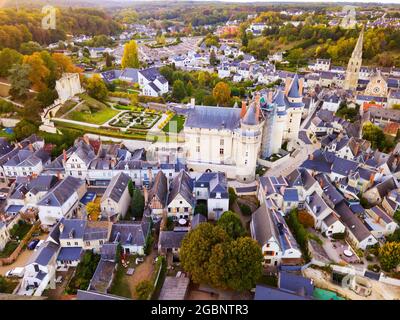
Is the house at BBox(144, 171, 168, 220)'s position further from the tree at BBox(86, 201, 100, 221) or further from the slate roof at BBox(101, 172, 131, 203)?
the tree at BBox(86, 201, 100, 221)

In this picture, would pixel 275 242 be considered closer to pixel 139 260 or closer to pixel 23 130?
pixel 139 260

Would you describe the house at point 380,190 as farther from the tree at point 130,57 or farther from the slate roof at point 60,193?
the tree at point 130,57

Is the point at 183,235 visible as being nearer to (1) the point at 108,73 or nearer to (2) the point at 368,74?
(1) the point at 108,73

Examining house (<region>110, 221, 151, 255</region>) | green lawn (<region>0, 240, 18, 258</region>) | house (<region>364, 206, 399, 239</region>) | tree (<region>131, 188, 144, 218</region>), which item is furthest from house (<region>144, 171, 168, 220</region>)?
house (<region>364, 206, 399, 239</region>)

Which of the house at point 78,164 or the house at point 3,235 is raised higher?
the house at point 78,164

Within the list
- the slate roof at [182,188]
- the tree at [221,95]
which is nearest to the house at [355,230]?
the slate roof at [182,188]

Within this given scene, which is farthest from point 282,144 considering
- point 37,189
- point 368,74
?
point 368,74
